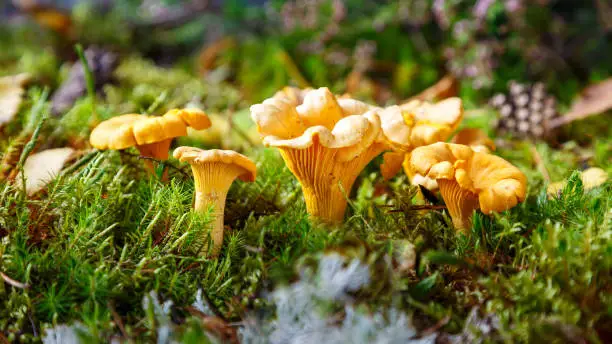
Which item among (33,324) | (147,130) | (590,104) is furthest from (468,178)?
(590,104)

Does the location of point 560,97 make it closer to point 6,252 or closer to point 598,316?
point 598,316

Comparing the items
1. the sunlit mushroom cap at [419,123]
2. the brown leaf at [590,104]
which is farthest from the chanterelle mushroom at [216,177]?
the brown leaf at [590,104]

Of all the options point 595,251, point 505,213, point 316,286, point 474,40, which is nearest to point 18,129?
point 316,286

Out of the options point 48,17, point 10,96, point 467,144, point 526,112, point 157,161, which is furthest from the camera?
point 48,17

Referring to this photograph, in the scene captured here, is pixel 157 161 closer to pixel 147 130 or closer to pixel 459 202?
pixel 147 130

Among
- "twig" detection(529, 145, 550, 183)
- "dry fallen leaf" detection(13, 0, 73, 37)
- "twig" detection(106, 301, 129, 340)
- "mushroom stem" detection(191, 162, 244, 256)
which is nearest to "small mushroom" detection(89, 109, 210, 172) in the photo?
"mushroom stem" detection(191, 162, 244, 256)

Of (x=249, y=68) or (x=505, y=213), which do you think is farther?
→ (x=249, y=68)
